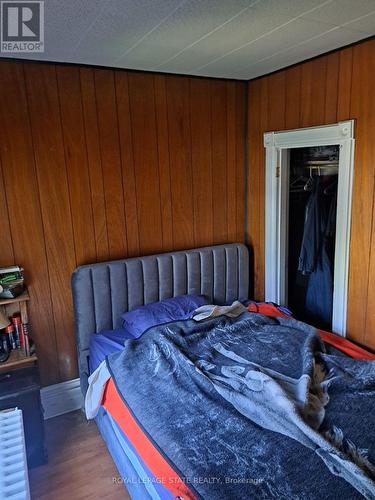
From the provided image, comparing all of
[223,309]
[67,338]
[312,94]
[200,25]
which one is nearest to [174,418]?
[223,309]

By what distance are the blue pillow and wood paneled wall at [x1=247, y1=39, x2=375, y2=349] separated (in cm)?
105

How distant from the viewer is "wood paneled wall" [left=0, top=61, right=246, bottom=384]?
8.04 feet

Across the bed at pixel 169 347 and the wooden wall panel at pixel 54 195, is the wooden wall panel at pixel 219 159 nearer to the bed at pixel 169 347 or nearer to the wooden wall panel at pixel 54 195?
the bed at pixel 169 347

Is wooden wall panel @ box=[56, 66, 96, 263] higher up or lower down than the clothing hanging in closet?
higher up

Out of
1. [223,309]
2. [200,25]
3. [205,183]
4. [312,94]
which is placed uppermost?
[200,25]

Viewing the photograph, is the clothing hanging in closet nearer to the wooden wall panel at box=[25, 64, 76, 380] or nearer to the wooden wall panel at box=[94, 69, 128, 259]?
the wooden wall panel at box=[94, 69, 128, 259]

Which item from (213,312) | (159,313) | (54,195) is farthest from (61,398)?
(54,195)

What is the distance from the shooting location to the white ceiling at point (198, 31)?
165 centimetres

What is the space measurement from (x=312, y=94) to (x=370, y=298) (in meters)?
1.36

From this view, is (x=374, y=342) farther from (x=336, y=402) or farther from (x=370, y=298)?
(x=336, y=402)

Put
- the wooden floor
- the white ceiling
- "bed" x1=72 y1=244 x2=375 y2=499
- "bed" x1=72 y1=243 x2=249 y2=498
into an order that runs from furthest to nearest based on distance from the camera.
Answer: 1. "bed" x1=72 y1=243 x2=249 y2=498
2. the wooden floor
3. the white ceiling
4. "bed" x1=72 y1=244 x2=375 y2=499

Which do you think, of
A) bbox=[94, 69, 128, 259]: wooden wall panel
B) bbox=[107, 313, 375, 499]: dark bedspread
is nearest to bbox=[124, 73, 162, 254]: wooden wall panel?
bbox=[94, 69, 128, 259]: wooden wall panel

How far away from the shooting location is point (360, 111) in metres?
2.29

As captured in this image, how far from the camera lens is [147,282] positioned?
2795 mm
